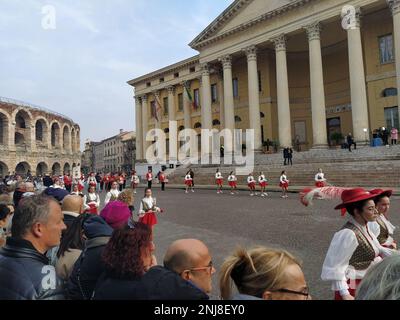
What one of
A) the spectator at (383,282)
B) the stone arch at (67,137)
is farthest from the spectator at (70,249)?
the stone arch at (67,137)

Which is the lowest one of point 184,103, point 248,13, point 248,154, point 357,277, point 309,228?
point 309,228

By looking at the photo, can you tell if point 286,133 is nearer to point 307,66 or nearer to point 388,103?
point 388,103

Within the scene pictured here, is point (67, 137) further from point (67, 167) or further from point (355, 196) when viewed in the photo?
point (355, 196)

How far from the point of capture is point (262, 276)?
1823 millimetres

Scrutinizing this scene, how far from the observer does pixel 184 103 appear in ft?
151

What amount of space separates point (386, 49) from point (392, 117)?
5.92m

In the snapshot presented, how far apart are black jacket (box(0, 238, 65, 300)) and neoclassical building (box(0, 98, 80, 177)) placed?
57.3 m

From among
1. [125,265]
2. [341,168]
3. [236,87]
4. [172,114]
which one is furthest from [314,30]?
[125,265]

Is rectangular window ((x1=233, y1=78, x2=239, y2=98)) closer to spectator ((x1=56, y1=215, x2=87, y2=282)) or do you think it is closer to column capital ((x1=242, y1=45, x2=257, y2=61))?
column capital ((x1=242, y1=45, x2=257, y2=61))

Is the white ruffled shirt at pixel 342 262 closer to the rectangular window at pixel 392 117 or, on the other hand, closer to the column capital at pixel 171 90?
the rectangular window at pixel 392 117

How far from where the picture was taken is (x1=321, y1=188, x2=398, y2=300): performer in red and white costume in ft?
9.99

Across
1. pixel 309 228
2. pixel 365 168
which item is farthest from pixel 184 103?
pixel 309 228

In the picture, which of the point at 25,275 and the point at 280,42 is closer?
the point at 25,275
